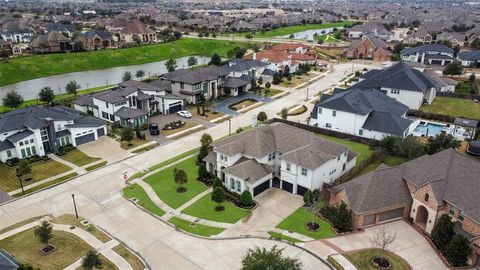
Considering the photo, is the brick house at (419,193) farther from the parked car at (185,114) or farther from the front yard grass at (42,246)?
the parked car at (185,114)

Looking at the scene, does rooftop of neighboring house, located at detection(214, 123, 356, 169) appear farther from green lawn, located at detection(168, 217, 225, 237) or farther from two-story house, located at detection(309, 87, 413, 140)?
two-story house, located at detection(309, 87, 413, 140)

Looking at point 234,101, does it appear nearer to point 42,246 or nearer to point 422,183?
point 422,183

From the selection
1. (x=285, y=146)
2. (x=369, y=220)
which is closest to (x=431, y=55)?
(x=285, y=146)

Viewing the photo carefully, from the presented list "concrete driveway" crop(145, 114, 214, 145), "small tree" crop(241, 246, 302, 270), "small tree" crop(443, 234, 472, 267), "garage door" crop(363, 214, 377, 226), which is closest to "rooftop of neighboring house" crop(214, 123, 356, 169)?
Answer: "garage door" crop(363, 214, 377, 226)

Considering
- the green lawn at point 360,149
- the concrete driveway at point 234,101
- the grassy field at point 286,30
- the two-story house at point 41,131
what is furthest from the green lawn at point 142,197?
the grassy field at point 286,30

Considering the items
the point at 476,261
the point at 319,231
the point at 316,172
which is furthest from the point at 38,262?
the point at 476,261

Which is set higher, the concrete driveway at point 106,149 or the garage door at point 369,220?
the garage door at point 369,220
